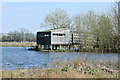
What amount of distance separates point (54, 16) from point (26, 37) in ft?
102

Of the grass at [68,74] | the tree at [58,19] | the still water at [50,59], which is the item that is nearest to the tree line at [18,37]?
the tree at [58,19]

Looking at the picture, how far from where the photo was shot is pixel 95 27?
2895 centimetres

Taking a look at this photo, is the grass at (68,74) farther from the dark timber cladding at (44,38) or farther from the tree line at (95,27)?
the dark timber cladding at (44,38)

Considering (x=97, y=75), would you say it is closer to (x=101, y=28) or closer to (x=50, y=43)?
(x=101, y=28)

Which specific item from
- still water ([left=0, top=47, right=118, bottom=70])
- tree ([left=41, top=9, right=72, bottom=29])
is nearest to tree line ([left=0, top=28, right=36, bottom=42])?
tree ([left=41, top=9, right=72, bottom=29])

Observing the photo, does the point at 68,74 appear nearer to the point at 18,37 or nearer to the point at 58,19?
the point at 58,19

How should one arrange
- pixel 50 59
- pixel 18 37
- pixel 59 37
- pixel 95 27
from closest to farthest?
pixel 50 59, pixel 95 27, pixel 59 37, pixel 18 37

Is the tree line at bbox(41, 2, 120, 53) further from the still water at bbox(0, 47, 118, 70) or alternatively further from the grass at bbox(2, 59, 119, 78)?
the grass at bbox(2, 59, 119, 78)

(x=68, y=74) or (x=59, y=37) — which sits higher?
(x=59, y=37)

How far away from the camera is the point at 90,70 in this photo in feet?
28.3

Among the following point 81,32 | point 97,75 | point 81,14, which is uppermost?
point 81,14

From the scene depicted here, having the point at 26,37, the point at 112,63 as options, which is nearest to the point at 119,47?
the point at 112,63

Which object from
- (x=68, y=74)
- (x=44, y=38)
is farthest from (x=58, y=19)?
(x=68, y=74)

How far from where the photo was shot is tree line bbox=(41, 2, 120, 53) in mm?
22103
